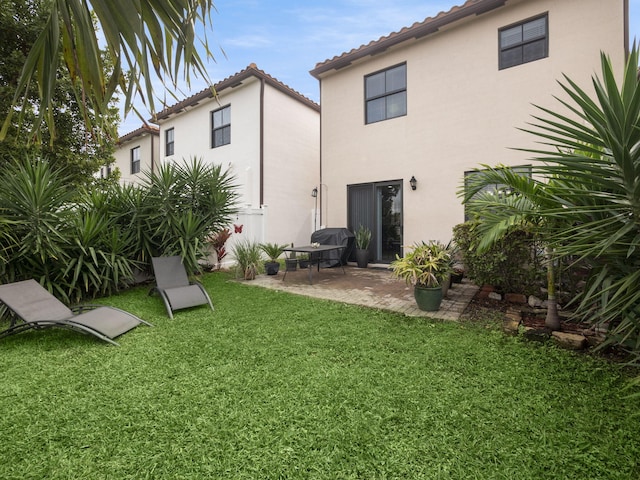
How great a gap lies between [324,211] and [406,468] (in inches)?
360

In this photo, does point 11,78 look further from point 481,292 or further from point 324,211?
point 481,292

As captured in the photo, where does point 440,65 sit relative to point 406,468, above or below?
above

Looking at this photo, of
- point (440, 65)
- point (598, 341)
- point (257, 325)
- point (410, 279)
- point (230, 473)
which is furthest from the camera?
point (440, 65)

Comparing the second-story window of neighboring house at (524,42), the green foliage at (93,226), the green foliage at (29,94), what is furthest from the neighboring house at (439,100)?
the green foliage at (29,94)

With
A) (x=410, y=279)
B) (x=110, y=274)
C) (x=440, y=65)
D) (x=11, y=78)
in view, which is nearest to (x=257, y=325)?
(x=410, y=279)

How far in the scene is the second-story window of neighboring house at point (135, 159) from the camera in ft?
56.1

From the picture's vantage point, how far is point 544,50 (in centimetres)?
683

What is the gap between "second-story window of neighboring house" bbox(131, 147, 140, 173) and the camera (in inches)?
674

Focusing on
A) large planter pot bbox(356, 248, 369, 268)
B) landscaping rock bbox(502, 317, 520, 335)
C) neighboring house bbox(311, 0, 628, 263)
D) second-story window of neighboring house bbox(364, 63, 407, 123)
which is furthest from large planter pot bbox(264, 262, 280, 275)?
landscaping rock bbox(502, 317, 520, 335)

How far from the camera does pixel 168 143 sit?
14703mm

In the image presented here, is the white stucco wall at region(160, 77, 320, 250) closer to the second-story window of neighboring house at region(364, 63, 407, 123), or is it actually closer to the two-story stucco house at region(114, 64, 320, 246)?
the two-story stucco house at region(114, 64, 320, 246)

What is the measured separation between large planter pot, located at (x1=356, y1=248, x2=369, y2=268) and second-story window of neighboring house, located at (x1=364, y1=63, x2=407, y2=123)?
4.13m

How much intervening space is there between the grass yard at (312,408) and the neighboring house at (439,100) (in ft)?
16.3

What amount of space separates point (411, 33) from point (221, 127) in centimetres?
799
